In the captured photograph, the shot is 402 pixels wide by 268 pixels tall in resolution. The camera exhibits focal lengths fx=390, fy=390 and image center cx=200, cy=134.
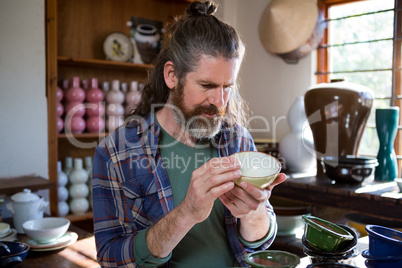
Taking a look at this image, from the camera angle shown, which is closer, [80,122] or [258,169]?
[258,169]

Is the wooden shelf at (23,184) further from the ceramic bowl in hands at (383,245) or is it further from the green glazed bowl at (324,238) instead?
the ceramic bowl in hands at (383,245)

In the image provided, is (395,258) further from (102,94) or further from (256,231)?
(102,94)

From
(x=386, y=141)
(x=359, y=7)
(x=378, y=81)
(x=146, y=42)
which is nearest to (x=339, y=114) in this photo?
(x=386, y=141)

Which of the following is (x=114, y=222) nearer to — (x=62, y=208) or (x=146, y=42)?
(x=62, y=208)

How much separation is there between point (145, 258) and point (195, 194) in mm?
281

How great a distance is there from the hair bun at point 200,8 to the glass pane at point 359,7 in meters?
1.62

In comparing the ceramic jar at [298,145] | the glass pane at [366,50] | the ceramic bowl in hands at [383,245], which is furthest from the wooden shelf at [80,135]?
the ceramic bowl in hands at [383,245]

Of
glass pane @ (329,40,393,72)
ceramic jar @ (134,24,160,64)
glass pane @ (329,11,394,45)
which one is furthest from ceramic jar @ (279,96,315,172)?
ceramic jar @ (134,24,160,64)

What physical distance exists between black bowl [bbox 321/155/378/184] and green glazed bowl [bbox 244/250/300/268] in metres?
1.25

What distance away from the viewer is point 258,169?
38.7 inches

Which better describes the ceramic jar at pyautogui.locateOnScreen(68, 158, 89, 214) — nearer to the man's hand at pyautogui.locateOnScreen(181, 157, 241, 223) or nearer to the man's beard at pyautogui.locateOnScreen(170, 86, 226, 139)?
the man's beard at pyautogui.locateOnScreen(170, 86, 226, 139)

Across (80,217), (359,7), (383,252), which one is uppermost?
(359,7)

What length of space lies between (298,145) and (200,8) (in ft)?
4.35

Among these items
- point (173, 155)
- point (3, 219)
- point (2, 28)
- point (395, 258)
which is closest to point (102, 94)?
point (2, 28)
